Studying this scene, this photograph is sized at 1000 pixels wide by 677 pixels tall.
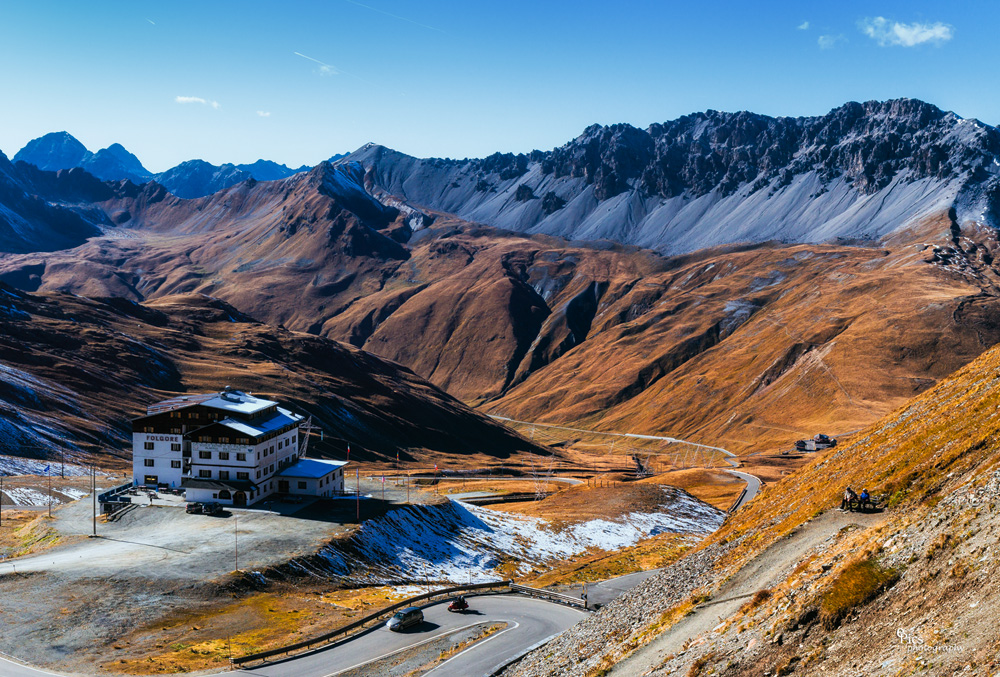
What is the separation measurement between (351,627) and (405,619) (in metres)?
4.05

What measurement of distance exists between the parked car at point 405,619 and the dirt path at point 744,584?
26754 mm

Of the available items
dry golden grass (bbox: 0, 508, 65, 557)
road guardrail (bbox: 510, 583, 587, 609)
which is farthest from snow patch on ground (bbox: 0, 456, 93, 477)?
road guardrail (bbox: 510, 583, 587, 609)

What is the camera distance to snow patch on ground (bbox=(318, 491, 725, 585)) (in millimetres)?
75875

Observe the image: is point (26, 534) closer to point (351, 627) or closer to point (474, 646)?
point (351, 627)

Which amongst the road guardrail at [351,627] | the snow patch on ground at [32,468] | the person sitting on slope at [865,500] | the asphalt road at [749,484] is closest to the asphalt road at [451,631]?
the road guardrail at [351,627]

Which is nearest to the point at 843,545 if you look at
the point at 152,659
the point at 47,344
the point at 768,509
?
the point at 768,509

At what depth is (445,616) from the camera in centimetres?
6050

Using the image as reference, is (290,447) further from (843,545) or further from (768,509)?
(843,545)

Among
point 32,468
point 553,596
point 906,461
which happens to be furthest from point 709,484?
point 32,468

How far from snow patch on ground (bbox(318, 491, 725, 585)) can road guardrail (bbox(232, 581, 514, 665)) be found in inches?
384

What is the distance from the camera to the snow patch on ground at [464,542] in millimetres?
75875

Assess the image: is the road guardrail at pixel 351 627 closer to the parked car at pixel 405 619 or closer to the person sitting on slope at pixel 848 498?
the parked car at pixel 405 619

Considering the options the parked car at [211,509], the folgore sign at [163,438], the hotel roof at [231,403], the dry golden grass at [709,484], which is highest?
the hotel roof at [231,403]

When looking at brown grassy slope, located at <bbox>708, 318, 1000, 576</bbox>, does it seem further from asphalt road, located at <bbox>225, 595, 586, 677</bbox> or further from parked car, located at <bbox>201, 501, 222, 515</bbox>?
parked car, located at <bbox>201, 501, 222, 515</bbox>
